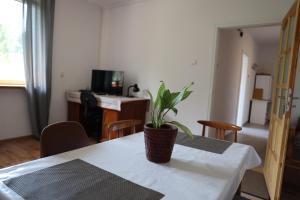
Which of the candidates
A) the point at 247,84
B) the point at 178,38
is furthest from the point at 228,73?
the point at 247,84

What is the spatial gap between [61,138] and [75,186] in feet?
1.91

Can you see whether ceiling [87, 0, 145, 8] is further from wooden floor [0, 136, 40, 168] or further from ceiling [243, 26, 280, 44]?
ceiling [243, 26, 280, 44]

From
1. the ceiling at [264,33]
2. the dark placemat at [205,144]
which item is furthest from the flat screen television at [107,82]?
the ceiling at [264,33]

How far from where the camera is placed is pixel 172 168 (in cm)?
114

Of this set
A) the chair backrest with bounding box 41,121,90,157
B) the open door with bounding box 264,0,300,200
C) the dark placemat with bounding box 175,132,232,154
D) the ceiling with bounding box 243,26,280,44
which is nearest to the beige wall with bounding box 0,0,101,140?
the chair backrest with bounding box 41,121,90,157

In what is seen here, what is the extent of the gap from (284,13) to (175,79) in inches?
66.2

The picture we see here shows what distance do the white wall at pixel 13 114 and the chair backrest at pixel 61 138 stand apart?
2.44 meters

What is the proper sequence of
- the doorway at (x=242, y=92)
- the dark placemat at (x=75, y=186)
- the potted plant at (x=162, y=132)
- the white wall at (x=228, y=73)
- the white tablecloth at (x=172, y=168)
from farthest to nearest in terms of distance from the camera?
1. the doorway at (x=242, y=92)
2. the white wall at (x=228, y=73)
3. the potted plant at (x=162, y=132)
4. the white tablecloth at (x=172, y=168)
5. the dark placemat at (x=75, y=186)

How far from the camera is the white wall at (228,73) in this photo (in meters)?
3.74

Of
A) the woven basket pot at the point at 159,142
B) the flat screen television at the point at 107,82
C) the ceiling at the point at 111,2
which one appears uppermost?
the ceiling at the point at 111,2

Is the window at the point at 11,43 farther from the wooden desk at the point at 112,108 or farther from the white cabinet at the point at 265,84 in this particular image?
the white cabinet at the point at 265,84

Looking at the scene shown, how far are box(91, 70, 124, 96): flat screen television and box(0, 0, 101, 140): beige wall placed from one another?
340 mm

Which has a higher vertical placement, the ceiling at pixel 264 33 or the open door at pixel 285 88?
the ceiling at pixel 264 33

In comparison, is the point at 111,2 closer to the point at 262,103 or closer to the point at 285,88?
the point at 285,88
